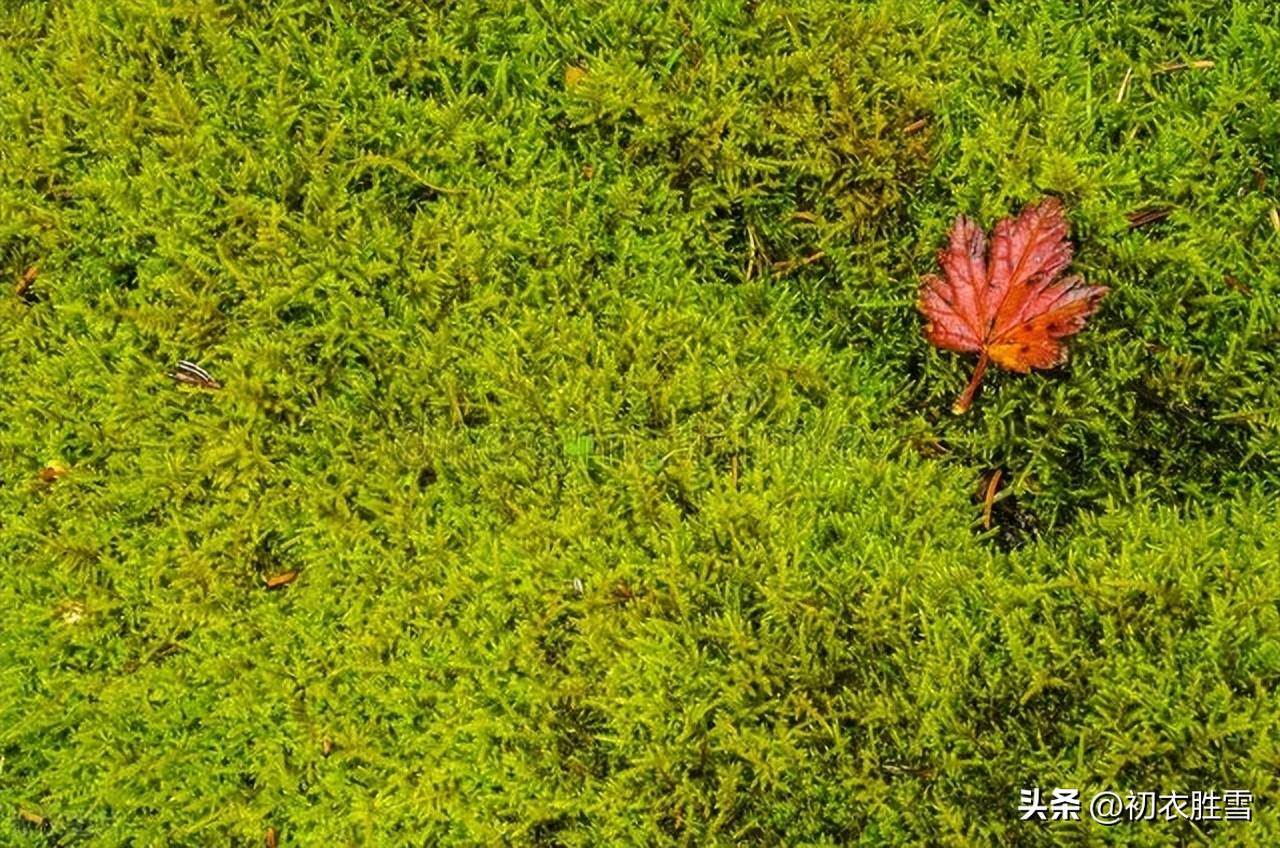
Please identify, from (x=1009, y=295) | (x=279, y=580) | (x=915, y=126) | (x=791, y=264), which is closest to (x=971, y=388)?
(x=1009, y=295)

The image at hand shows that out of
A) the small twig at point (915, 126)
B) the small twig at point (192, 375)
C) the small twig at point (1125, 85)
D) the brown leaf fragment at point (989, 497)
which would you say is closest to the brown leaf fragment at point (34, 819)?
the small twig at point (192, 375)

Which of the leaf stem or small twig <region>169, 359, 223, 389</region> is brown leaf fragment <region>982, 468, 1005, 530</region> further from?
small twig <region>169, 359, 223, 389</region>

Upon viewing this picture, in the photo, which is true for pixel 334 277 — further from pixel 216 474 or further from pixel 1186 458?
pixel 1186 458

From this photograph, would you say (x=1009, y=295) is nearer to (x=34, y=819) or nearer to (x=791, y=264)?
(x=791, y=264)

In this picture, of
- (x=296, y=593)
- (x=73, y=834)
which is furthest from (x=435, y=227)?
(x=73, y=834)

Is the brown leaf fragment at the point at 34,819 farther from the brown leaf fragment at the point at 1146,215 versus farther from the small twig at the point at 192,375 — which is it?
the brown leaf fragment at the point at 1146,215
